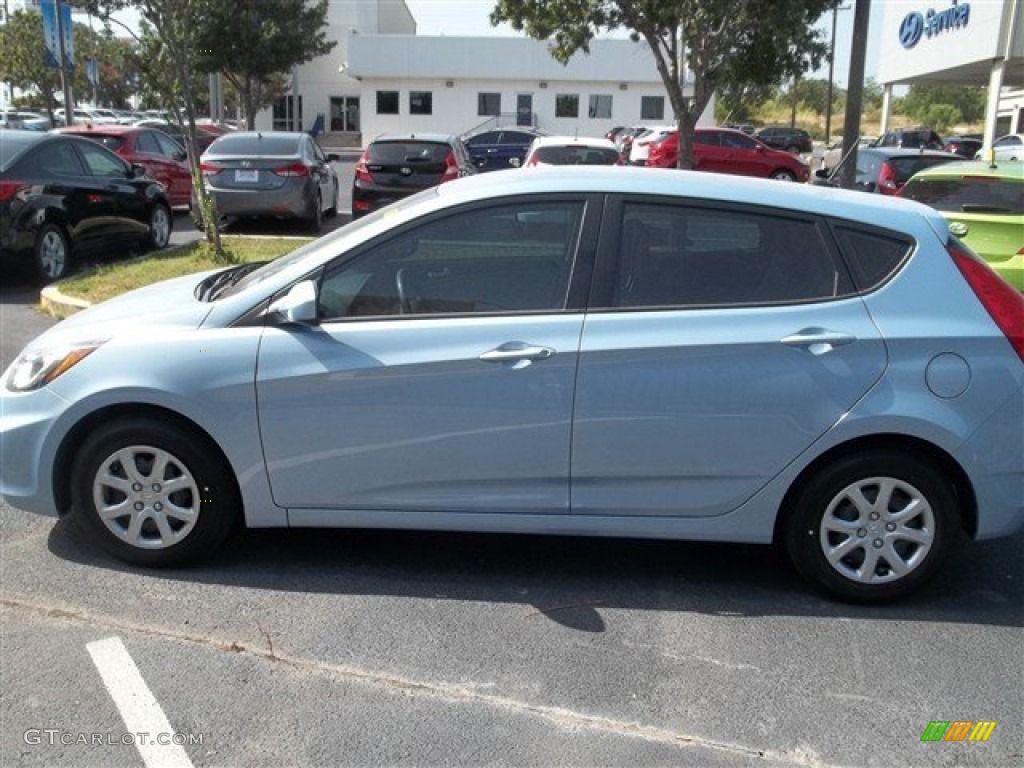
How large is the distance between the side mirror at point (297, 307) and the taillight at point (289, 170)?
33.2 ft

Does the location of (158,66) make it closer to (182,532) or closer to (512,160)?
(182,532)

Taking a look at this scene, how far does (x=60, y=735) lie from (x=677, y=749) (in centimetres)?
192

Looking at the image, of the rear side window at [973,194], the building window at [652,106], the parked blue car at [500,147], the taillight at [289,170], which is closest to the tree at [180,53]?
the taillight at [289,170]

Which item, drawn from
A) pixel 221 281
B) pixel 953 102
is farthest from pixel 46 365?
pixel 953 102

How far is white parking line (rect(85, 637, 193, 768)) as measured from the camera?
9.64 feet

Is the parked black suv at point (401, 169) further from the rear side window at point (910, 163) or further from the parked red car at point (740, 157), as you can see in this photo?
the parked red car at point (740, 157)

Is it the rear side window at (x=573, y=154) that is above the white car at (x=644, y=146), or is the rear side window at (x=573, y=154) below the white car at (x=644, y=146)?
below

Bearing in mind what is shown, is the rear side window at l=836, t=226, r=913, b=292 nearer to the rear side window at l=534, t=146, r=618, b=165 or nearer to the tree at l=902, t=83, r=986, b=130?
the rear side window at l=534, t=146, r=618, b=165

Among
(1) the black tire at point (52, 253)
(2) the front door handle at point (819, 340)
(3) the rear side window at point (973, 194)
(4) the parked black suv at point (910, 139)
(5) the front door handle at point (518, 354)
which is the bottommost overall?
(1) the black tire at point (52, 253)

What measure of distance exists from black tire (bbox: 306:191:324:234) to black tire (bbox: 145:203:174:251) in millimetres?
2084

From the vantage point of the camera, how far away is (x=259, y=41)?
34688 millimetres

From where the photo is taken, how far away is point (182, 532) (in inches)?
159

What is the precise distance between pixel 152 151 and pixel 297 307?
13700mm

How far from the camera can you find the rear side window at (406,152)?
1367 centimetres
